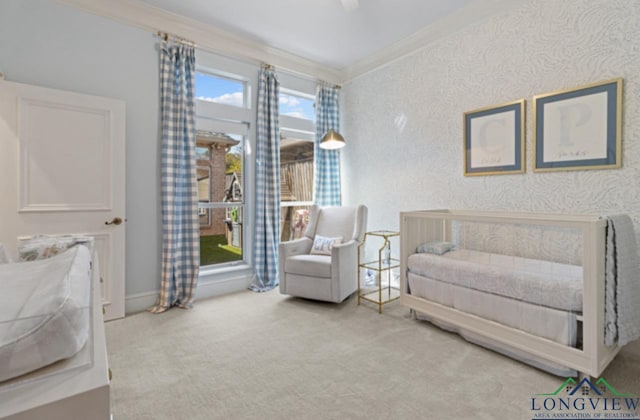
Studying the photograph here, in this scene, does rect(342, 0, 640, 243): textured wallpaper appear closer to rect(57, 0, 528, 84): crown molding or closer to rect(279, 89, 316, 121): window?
rect(57, 0, 528, 84): crown molding

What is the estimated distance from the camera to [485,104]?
2795 mm

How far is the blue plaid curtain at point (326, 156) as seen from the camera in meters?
4.12

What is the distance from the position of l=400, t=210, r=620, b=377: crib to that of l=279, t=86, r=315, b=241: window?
1894 millimetres

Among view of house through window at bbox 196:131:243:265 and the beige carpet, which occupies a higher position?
view of house through window at bbox 196:131:243:265

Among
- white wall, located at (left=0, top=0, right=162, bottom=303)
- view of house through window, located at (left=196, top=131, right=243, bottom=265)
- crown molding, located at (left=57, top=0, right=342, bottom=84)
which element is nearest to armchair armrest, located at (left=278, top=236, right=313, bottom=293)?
view of house through window, located at (left=196, top=131, right=243, bottom=265)

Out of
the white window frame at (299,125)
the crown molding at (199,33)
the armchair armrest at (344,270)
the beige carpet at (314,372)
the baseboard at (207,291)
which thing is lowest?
the beige carpet at (314,372)

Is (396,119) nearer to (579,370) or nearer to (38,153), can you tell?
(579,370)

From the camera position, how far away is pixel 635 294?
5.94 ft

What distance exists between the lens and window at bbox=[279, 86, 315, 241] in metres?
4.03

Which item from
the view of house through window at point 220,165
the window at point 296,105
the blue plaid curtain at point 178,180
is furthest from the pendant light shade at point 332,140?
the blue plaid curtain at point 178,180

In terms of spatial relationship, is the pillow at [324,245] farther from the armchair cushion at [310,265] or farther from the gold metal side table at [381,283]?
the gold metal side table at [381,283]

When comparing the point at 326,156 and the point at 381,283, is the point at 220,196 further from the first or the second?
the point at 381,283

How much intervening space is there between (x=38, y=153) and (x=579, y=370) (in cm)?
387

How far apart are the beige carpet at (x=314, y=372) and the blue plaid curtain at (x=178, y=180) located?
0.44 m
